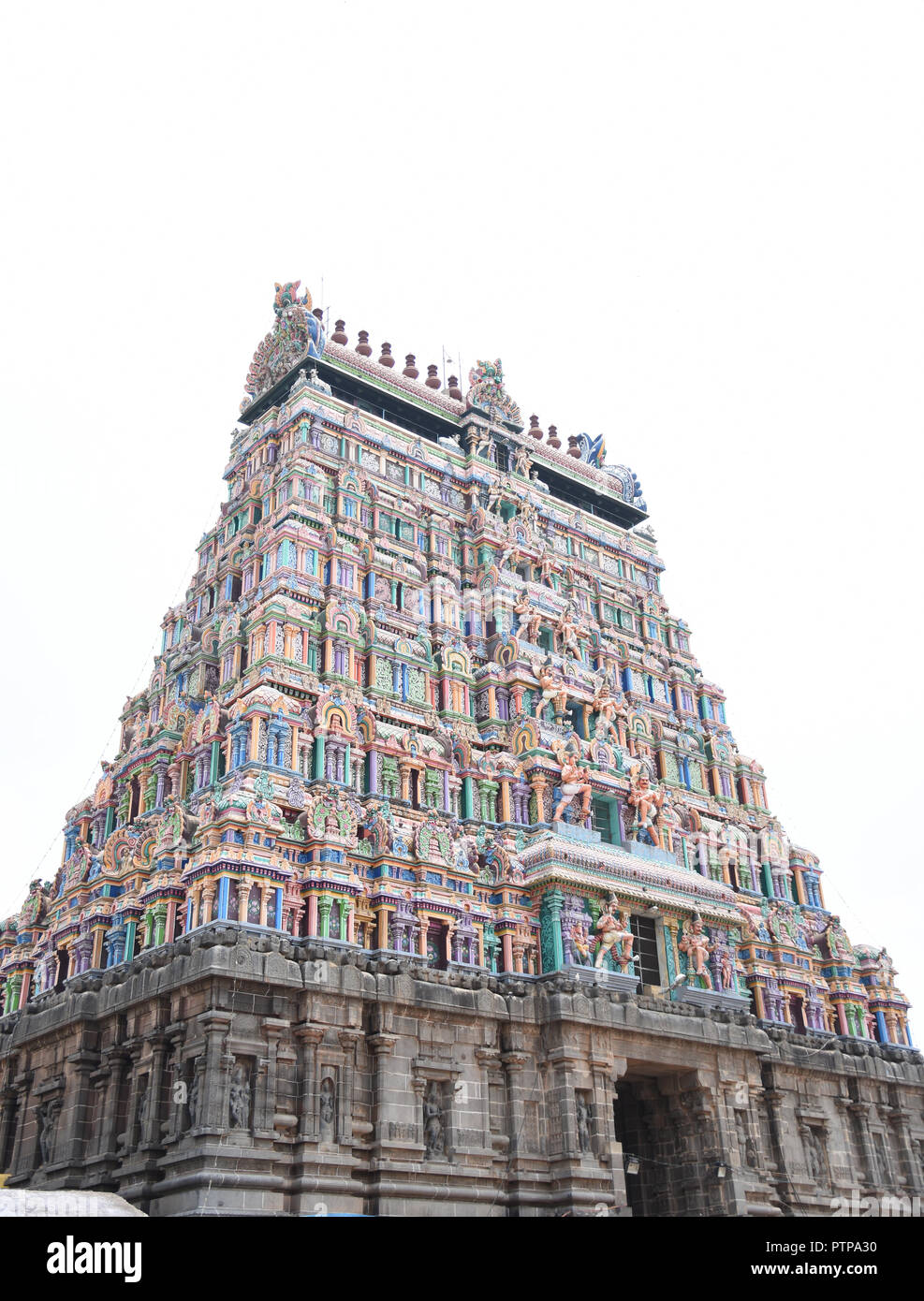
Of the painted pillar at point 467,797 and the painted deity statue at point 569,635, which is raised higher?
the painted deity statue at point 569,635

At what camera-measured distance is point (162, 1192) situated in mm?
30109

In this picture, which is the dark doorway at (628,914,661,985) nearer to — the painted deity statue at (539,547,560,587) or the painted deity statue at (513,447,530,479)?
the painted deity statue at (539,547,560,587)

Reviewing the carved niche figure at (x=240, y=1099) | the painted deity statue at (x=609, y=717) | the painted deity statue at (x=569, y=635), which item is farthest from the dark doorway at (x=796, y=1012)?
the carved niche figure at (x=240, y=1099)

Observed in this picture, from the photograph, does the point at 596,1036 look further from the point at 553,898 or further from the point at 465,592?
the point at 465,592

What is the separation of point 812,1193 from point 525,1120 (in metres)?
12.1

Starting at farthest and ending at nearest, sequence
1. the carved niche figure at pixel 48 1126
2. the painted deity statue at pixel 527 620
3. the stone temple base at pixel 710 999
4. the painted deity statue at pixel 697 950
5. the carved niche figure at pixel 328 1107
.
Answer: the painted deity statue at pixel 527 620
the painted deity statue at pixel 697 950
the stone temple base at pixel 710 999
the carved niche figure at pixel 48 1126
the carved niche figure at pixel 328 1107

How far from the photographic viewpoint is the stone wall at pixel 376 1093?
30969mm

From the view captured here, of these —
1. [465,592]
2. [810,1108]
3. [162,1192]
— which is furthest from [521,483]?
[162,1192]

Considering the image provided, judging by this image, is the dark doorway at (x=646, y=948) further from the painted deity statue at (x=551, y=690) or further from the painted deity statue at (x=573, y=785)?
the painted deity statue at (x=551, y=690)

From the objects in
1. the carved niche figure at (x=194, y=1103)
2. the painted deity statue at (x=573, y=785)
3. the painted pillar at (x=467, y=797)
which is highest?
the painted deity statue at (x=573, y=785)

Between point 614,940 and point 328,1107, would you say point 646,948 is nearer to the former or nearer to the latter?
point 614,940

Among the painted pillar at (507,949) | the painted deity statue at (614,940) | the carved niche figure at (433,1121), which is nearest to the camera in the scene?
the carved niche figure at (433,1121)

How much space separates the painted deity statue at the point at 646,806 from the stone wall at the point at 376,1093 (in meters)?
7.42
